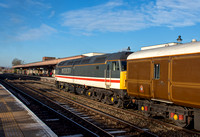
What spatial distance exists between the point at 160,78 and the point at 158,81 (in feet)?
0.67

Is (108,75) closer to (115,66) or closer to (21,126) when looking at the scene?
(115,66)

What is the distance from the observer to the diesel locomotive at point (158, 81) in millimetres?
7938

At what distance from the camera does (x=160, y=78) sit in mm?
9391

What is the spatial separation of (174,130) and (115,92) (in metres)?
5.67

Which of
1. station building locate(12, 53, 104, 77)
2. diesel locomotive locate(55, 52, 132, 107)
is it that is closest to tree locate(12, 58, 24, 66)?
station building locate(12, 53, 104, 77)

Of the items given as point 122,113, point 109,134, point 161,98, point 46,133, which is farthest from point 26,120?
point 161,98

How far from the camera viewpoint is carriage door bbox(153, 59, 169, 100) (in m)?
9.07

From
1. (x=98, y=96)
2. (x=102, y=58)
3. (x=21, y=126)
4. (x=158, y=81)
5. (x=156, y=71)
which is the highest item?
(x=102, y=58)

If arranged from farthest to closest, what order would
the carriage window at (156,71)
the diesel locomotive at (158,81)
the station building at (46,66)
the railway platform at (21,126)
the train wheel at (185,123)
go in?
the station building at (46,66)
the carriage window at (156,71)
the train wheel at (185,123)
the diesel locomotive at (158,81)
the railway platform at (21,126)

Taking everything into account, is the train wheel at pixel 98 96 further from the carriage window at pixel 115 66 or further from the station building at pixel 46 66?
the station building at pixel 46 66

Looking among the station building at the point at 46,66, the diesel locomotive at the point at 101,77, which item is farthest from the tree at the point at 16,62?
the diesel locomotive at the point at 101,77

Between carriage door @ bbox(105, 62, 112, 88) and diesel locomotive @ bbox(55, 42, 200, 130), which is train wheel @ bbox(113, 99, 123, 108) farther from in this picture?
carriage door @ bbox(105, 62, 112, 88)

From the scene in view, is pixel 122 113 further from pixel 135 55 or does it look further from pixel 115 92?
pixel 135 55

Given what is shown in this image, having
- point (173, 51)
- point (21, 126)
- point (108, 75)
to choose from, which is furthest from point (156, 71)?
point (21, 126)
